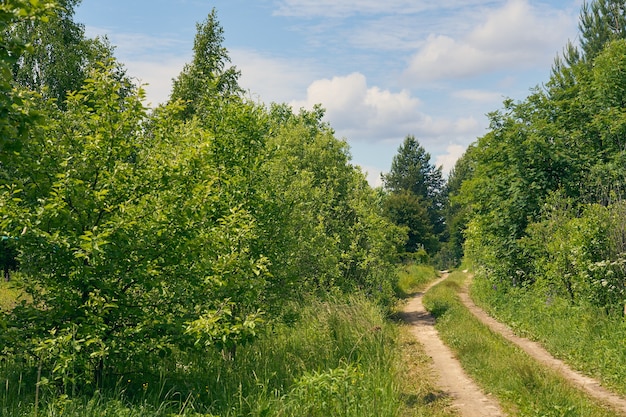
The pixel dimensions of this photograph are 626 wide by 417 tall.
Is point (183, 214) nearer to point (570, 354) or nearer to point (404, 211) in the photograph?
point (570, 354)

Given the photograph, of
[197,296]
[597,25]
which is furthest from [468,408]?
[597,25]

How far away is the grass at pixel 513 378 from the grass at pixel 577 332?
94cm

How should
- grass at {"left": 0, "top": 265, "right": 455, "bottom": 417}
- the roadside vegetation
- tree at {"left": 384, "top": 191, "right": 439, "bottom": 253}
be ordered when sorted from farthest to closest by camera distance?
tree at {"left": 384, "top": 191, "right": 439, "bottom": 253} → the roadside vegetation → grass at {"left": 0, "top": 265, "right": 455, "bottom": 417}

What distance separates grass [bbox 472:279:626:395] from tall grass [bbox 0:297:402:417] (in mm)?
4135

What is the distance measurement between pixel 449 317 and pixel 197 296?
13.9 metres

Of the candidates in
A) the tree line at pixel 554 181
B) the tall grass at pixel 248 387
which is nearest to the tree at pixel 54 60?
the tree line at pixel 554 181

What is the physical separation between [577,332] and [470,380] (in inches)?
144

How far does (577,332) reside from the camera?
13.4m

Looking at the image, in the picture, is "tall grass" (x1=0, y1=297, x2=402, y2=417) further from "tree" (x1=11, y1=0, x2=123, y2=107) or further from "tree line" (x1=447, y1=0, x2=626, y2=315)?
"tree" (x1=11, y1=0, x2=123, y2=107)

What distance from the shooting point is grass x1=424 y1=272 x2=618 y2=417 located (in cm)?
883

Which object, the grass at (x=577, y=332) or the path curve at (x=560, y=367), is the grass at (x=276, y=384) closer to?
the path curve at (x=560, y=367)

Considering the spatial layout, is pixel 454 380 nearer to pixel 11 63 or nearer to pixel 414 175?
pixel 11 63

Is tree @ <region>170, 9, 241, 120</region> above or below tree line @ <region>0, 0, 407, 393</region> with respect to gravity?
above

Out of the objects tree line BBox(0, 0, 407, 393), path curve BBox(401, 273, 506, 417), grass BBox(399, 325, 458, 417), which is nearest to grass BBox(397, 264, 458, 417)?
grass BBox(399, 325, 458, 417)
